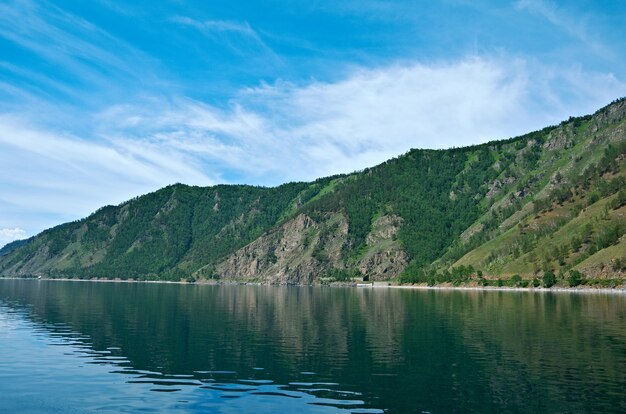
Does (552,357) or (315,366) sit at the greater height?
(552,357)

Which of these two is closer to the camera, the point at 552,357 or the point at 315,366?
the point at 315,366

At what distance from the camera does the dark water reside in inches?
1590

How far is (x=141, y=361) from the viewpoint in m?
57.2

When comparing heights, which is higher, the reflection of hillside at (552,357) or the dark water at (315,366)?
the reflection of hillside at (552,357)

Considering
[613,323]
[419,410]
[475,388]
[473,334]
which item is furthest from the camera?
[613,323]

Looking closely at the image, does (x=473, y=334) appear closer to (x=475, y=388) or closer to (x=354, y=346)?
(x=354, y=346)

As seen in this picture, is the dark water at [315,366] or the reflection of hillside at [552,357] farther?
the reflection of hillside at [552,357]

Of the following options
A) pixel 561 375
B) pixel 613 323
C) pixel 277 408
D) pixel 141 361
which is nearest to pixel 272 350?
pixel 141 361

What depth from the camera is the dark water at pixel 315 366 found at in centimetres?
4038

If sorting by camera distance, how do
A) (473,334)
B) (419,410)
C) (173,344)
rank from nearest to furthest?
(419,410) → (173,344) → (473,334)

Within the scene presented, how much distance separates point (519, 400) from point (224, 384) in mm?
23235

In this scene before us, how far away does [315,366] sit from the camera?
2146 inches

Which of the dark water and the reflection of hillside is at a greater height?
the reflection of hillside

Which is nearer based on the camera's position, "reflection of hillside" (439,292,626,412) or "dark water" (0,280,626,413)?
"dark water" (0,280,626,413)
